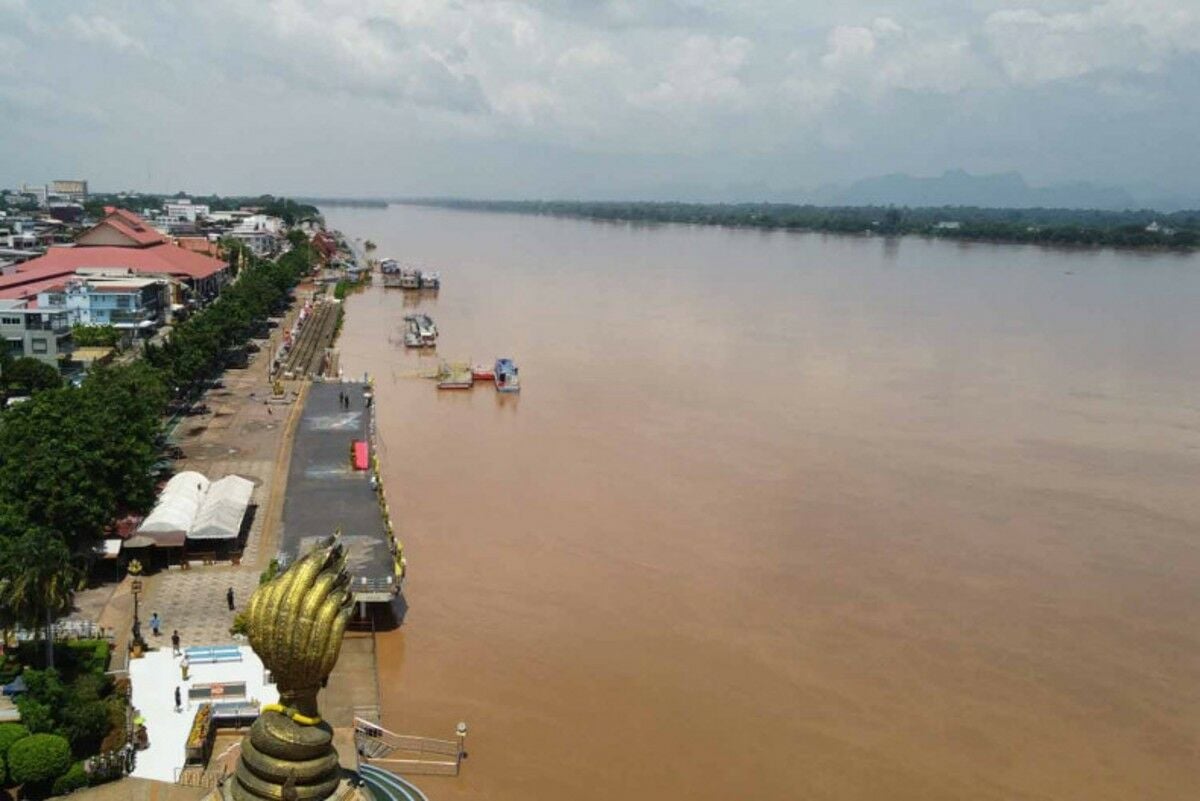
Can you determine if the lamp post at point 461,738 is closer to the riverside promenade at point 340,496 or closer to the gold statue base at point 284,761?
the riverside promenade at point 340,496

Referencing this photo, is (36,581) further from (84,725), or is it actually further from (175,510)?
(175,510)

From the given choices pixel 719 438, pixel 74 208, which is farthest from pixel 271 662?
pixel 74 208

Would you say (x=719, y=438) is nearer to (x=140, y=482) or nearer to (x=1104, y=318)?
(x=140, y=482)

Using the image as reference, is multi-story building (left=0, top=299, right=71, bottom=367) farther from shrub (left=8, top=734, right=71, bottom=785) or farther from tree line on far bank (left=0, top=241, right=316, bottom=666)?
shrub (left=8, top=734, right=71, bottom=785)

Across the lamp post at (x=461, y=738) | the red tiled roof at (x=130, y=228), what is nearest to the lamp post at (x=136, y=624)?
the lamp post at (x=461, y=738)

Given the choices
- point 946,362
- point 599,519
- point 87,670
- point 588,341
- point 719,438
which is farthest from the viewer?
point 588,341

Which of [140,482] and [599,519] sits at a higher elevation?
[140,482]
